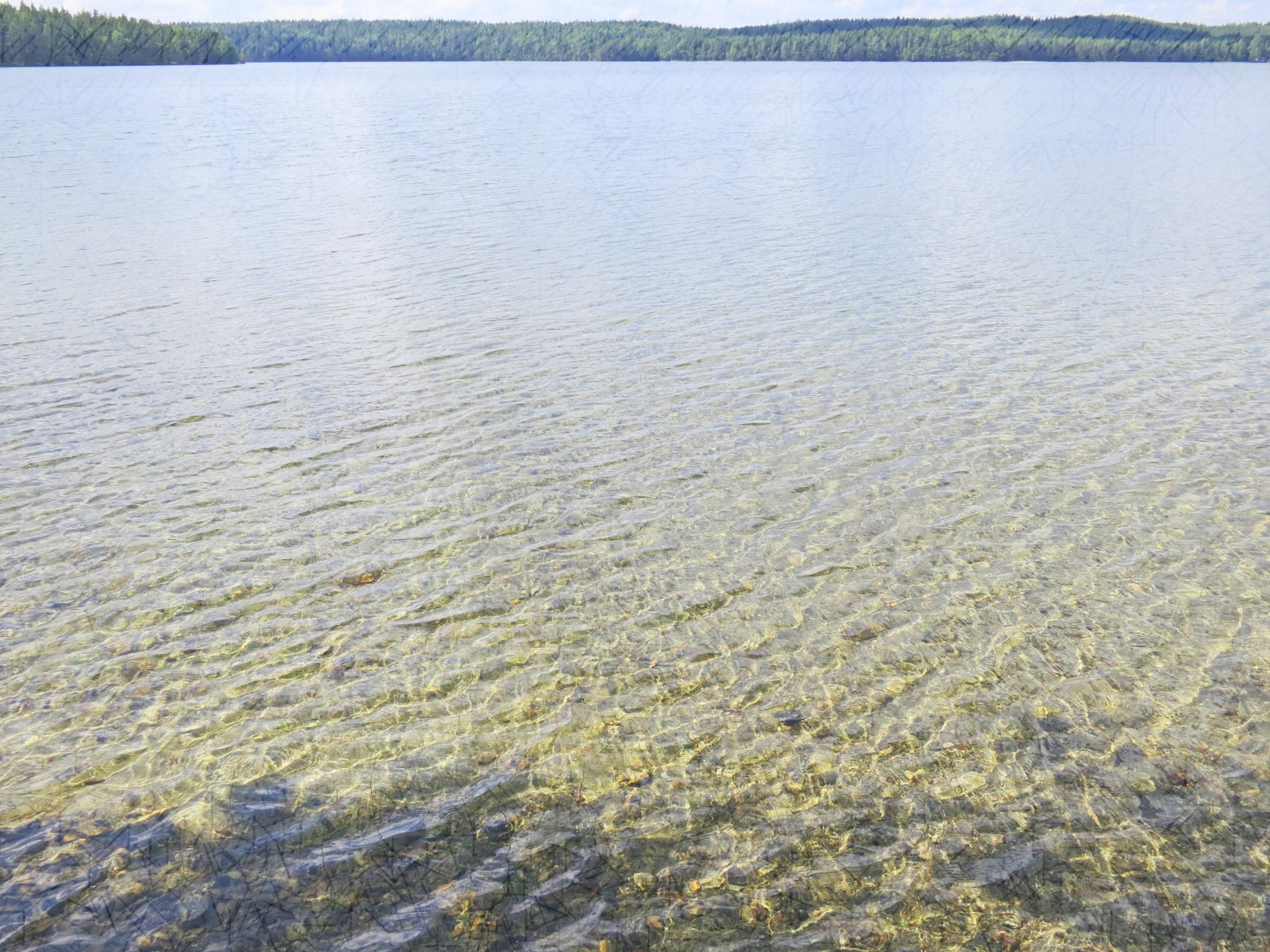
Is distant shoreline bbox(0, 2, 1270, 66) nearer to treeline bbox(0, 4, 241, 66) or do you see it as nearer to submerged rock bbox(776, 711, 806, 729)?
treeline bbox(0, 4, 241, 66)

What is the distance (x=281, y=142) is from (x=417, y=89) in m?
71.1

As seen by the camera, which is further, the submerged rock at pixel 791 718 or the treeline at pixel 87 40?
the treeline at pixel 87 40

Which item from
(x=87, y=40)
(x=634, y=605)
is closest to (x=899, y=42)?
(x=87, y=40)

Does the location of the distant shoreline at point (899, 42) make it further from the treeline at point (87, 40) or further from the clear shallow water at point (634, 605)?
the clear shallow water at point (634, 605)

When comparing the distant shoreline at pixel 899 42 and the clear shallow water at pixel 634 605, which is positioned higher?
the distant shoreline at pixel 899 42

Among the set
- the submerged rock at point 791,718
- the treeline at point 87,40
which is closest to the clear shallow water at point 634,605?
the submerged rock at point 791,718

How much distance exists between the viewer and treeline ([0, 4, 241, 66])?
5241 inches

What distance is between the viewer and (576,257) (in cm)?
2073

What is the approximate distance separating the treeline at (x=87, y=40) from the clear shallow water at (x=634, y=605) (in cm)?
14654

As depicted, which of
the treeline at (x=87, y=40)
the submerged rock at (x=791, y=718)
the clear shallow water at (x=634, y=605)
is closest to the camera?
the clear shallow water at (x=634, y=605)

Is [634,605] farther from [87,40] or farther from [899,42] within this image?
[899,42]

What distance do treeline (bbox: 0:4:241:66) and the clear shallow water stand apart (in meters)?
147

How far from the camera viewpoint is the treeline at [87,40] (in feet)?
437

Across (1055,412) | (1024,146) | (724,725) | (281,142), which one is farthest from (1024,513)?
(281,142)
